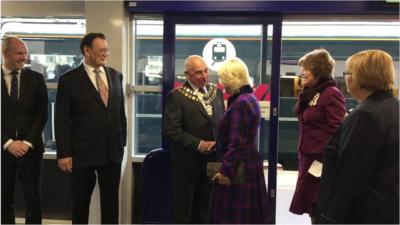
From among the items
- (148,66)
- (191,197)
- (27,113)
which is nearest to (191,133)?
(191,197)

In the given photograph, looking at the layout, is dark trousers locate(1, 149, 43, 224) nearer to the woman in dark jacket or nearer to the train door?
the train door

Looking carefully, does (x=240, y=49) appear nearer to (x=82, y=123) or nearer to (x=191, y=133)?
(x=191, y=133)

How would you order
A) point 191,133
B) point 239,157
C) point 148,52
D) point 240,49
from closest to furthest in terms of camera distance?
1. point 239,157
2. point 191,133
3. point 240,49
4. point 148,52

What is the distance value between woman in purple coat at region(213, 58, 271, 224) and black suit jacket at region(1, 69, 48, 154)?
119cm

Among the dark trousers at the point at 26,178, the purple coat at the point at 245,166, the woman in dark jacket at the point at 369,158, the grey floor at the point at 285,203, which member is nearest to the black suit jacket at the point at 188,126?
the purple coat at the point at 245,166

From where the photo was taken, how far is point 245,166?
2295mm

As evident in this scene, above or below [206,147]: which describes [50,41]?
above

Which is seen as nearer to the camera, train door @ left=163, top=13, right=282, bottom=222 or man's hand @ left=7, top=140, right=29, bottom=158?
man's hand @ left=7, top=140, right=29, bottom=158

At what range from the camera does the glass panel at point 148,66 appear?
11.0ft

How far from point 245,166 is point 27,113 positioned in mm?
1453

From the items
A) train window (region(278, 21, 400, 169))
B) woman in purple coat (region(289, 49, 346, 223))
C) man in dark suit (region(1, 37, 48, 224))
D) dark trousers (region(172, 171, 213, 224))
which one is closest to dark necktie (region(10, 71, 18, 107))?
man in dark suit (region(1, 37, 48, 224))

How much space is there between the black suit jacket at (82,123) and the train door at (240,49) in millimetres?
852

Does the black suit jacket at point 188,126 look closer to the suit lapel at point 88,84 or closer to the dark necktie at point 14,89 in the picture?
the suit lapel at point 88,84

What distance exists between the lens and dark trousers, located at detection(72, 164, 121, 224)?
2.51 m
